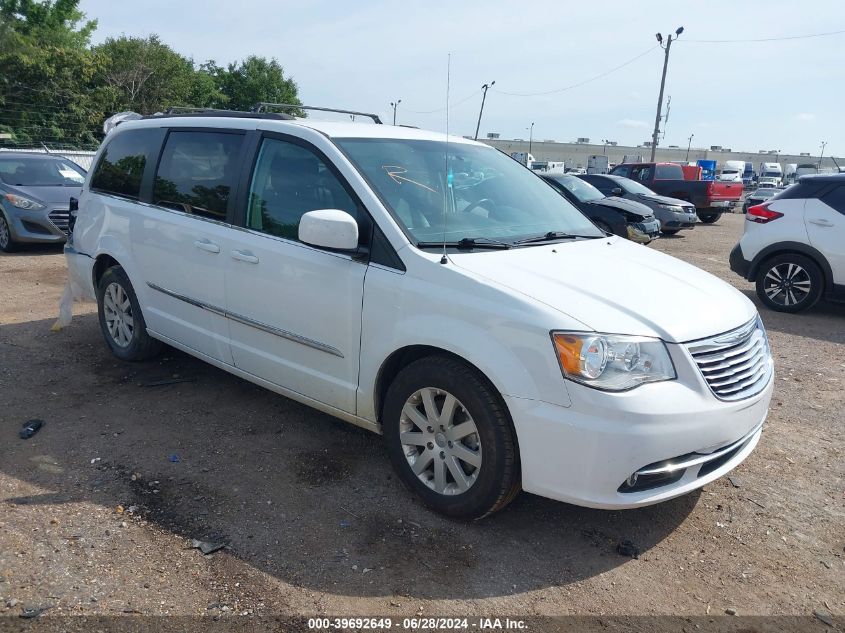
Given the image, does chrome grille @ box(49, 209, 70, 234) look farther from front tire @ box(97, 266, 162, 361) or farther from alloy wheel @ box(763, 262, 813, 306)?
alloy wheel @ box(763, 262, 813, 306)

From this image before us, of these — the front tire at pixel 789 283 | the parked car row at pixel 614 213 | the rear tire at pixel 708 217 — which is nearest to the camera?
the front tire at pixel 789 283

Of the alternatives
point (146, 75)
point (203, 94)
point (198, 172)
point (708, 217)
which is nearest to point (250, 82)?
point (203, 94)

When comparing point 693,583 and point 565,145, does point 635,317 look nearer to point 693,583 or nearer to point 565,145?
point 693,583

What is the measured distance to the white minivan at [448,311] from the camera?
9.60 feet

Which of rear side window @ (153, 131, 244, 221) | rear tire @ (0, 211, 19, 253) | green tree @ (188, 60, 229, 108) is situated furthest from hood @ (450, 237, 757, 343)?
green tree @ (188, 60, 229, 108)

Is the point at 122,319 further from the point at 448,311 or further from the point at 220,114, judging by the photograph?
the point at 448,311

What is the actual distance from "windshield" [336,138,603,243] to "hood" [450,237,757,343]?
274 millimetres

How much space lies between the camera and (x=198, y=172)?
4602mm

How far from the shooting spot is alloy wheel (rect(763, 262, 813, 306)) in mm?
8188

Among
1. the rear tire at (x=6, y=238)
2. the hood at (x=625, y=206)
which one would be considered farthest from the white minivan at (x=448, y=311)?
the hood at (x=625, y=206)

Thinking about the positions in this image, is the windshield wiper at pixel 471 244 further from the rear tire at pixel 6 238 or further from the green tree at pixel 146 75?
the green tree at pixel 146 75

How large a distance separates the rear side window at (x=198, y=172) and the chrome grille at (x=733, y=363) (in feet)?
9.51

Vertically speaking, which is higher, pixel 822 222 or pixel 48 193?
pixel 822 222

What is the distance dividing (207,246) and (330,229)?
4.22 ft
